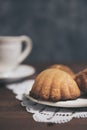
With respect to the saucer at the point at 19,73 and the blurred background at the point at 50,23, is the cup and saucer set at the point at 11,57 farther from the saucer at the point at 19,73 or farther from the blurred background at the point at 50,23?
the blurred background at the point at 50,23

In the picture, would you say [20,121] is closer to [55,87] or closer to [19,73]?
[55,87]

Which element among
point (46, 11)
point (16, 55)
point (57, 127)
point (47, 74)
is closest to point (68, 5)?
point (46, 11)

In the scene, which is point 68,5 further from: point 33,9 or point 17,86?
point 17,86

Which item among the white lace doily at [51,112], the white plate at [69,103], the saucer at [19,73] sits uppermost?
the saucer at [19,73]

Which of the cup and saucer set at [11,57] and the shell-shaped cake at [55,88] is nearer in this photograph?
the shell-shaped cake at [55,88]

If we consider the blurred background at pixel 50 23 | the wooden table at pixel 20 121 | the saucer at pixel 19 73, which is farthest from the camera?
the blurred background at pixel 50 23

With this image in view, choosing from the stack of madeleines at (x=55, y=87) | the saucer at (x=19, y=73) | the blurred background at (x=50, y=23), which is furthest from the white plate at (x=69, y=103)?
the blurred background at (x=50, y=23)

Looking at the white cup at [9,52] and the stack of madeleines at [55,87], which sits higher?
the white cup at [9,52]

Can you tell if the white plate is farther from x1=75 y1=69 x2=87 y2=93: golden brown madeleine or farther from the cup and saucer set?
the cup and saucer set
